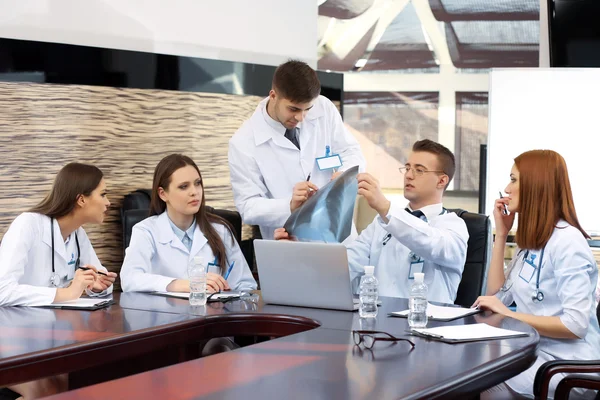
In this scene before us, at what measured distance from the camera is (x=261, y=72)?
5.82 meters

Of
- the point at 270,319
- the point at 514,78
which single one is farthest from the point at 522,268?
the point at 514,78

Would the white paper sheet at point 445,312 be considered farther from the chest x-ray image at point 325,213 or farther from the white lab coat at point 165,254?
the white lab coat at point 165,254

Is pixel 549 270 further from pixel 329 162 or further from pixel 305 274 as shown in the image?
pixel 329 162

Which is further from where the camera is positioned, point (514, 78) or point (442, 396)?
point (514, 78)

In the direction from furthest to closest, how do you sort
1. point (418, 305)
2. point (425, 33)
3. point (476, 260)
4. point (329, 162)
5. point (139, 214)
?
point (425, 33) < point (139, 214) < point (329, 162) < point (476, 260) < point (418, 305)

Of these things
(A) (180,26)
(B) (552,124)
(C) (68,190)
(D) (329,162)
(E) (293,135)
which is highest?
(A) (180,26)

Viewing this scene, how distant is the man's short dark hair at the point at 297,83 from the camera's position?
3773 mm

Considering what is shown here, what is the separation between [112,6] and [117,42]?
22 cm

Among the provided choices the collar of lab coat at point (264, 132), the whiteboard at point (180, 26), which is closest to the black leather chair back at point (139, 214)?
the collar of lab coat at point (264, 132)

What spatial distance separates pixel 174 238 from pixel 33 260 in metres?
0.63

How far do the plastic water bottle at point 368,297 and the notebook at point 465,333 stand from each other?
302mm

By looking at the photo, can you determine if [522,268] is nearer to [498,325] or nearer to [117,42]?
[498,325]

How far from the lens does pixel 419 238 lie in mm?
3240

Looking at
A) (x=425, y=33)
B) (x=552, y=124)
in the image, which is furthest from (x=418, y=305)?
Answer: (x=425, y=33)
